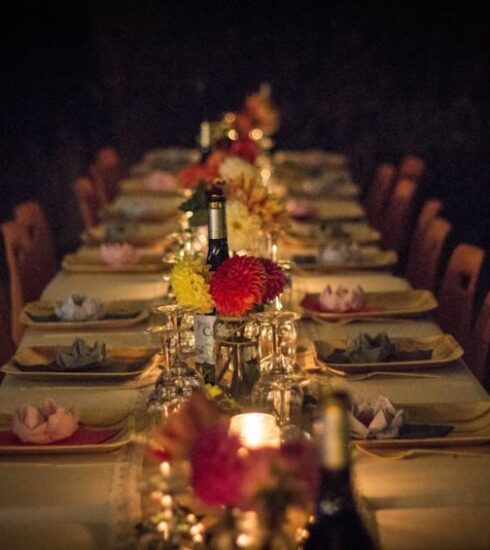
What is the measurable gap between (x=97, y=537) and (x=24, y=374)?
968mm

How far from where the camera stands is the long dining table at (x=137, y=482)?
1942 millimetres

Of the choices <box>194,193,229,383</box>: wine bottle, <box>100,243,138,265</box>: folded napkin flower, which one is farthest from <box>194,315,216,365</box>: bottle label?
<box>100,243,138,265</box>: folded napkin flower

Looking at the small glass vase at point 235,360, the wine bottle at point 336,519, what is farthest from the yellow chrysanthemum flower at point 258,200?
the wine bottle at point 336,519

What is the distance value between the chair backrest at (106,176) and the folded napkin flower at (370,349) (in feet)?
14.6

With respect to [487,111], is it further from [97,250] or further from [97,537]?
[97,537]

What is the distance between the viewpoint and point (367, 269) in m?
4.31

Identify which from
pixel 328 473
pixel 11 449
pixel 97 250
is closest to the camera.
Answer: pixel 328 473

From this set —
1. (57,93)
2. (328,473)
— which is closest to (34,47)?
(57,93)

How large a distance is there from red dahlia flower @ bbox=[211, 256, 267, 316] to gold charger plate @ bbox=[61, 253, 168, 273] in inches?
71.1

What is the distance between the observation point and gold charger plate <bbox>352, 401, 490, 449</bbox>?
2.28m

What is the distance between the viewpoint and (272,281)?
252 centimetres

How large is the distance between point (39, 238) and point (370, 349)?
2.72 metres

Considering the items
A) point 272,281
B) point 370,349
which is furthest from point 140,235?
point 272,281

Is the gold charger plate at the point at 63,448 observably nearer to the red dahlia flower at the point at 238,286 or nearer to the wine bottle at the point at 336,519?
the red dahlia flower at the point at 238,286
